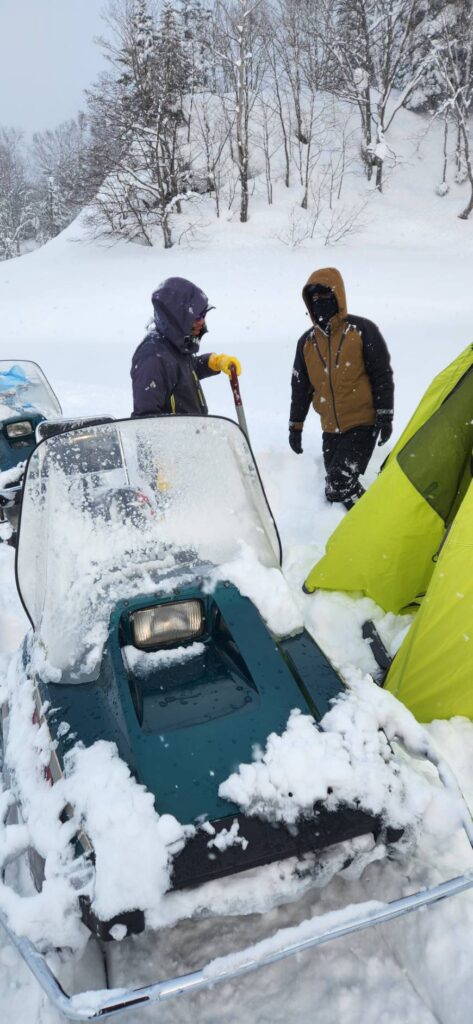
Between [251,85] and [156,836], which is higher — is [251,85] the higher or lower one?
the higher one

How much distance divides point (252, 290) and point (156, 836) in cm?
1638

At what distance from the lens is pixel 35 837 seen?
1524 mm

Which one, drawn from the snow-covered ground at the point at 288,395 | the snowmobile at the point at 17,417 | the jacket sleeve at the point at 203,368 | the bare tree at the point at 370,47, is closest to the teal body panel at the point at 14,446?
the snowmobile at the point at 17,417

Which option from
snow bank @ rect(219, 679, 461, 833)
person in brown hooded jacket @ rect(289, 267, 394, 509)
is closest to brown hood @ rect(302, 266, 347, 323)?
person in brown hooded jacket @ rect(289, 267, 394, 509)

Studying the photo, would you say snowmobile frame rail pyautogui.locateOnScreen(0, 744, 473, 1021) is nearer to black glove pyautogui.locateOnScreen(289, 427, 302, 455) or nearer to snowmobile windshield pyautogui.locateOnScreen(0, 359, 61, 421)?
black glove pyautogui.locateOnScreen(289, 427, 302, 455)

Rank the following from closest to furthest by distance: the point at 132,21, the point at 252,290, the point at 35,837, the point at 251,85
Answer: the point at 35,837
the point at 252,290
the point at 132,21
the point at 251,85

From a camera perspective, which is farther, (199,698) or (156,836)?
(199,698)

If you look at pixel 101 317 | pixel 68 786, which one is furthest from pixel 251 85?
pixel 68 786

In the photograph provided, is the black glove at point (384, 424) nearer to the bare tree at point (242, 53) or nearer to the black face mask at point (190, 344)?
the black face mask at point (190, 344)

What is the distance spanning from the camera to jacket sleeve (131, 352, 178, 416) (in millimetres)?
3486

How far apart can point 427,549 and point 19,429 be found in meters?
3.43

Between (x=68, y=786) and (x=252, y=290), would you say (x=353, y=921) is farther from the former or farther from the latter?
(x=252, y=290)

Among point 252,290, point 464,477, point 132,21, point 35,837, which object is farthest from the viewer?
point 132,21

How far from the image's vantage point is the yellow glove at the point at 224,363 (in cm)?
402
